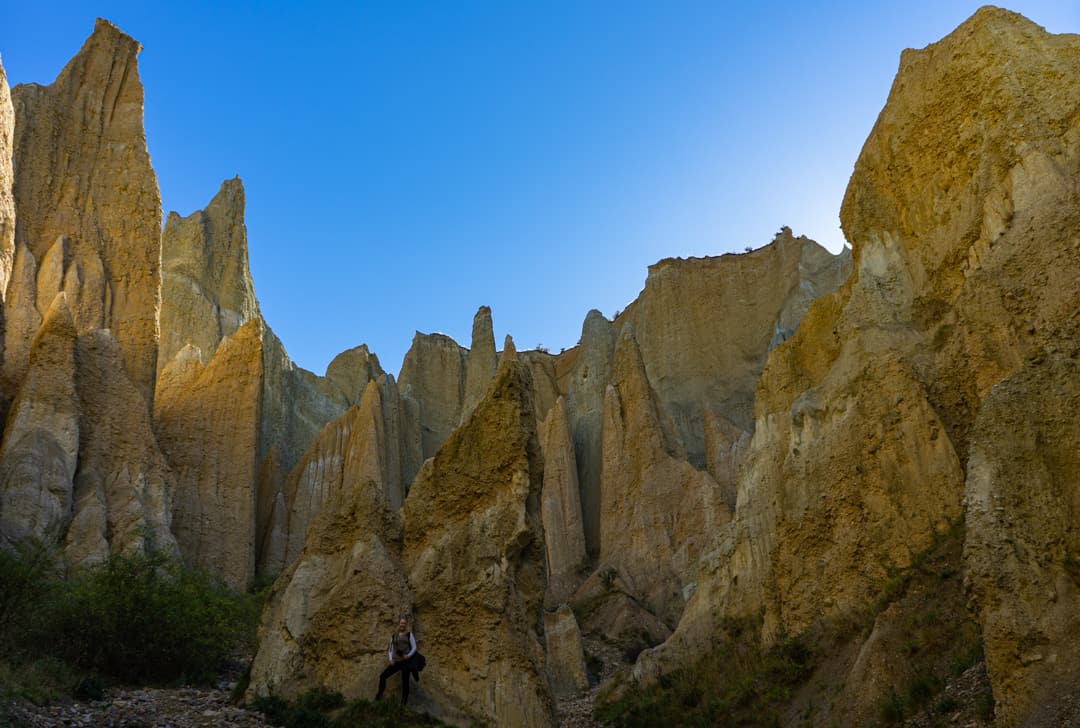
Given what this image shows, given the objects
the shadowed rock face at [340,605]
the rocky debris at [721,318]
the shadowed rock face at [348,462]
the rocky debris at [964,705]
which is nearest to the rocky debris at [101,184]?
the shadowed rock face at [348,462]

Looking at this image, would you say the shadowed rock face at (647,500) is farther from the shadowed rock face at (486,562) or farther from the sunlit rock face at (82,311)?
the shadowed rock face at (486,562)

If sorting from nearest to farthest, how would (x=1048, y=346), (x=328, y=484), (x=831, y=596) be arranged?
(x=1048, y=346) → (x=831, y=596) → (x=328, y=484)

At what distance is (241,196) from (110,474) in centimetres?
3058

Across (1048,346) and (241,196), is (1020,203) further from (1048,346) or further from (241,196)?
(241,196)

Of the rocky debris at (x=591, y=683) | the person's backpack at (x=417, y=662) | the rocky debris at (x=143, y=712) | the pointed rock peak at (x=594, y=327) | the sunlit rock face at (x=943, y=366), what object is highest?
the pointed rock peak at (x=594, y=327)

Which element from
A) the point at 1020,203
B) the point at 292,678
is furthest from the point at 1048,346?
the point at 292,678

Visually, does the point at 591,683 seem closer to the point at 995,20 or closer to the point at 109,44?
the point at 995,20

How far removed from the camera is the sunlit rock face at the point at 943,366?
980 cm

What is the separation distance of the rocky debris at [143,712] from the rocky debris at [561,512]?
24605 mm

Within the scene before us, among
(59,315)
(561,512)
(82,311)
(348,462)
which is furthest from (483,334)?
(59,315)

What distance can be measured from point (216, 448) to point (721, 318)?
1205 inches

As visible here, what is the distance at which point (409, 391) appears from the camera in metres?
60.8

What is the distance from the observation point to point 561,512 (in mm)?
42094

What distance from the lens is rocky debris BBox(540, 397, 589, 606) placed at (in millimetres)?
39812
